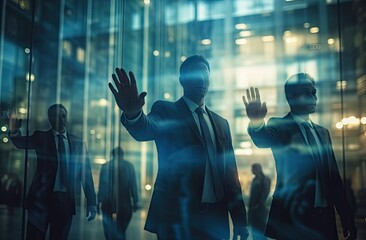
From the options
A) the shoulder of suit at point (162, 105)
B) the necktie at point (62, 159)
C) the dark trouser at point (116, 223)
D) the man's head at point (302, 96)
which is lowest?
the dark trouser at point (116, 223)

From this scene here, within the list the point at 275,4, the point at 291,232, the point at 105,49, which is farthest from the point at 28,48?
the point at 291,232

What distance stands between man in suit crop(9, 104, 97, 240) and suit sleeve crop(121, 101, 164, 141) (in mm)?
1297

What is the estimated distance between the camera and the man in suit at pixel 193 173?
6.99 feet

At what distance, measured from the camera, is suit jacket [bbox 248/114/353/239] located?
7.52 feet

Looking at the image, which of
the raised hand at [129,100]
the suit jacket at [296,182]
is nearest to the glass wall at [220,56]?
the suit jacket at [296,182]

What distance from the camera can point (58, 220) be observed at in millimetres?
3107

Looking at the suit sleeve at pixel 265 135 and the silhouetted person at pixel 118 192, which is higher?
the suit sleeve at pixel 265 135

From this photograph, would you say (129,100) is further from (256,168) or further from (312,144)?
(256,168)

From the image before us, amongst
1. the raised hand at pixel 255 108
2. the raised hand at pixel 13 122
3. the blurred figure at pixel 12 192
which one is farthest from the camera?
the blurred figure at pixel 12 192

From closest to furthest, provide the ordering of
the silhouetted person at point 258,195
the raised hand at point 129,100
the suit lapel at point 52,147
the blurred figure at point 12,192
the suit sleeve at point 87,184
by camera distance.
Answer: the raised hand at point 129,100 < the suit lapel at point 52,147 < the suit sleeve at point 87,184 < the blurred figure at point 12,192 < the silhouetted person at point 258,195

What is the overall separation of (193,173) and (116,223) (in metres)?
2.64

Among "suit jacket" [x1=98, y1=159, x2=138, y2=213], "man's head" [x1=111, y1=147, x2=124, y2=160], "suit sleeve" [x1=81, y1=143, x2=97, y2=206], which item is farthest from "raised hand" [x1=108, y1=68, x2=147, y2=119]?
"man's head" [x1=111, y1=147, x2=124, y2=160]

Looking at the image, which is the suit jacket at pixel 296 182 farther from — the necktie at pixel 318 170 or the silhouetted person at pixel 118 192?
the silhouetted person at pixel 118 192

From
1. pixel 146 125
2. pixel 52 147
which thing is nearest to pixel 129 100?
pixel 146 125
